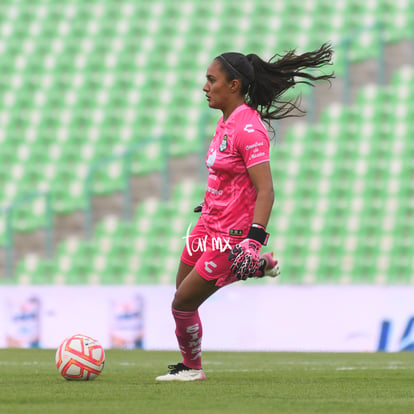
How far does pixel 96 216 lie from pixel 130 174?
2.72ft

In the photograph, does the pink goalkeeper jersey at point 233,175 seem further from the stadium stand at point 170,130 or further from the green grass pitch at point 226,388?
the stadium stand at point 170,130

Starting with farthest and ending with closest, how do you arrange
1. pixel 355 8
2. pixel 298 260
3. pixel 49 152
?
pixel 355 8 < pixel 49 152 < pixel 298 260

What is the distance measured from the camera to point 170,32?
1797cm

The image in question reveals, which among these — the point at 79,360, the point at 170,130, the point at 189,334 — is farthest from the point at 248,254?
the point at 170,130

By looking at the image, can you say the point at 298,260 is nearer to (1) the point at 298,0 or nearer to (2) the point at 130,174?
(2) the point at 130,174

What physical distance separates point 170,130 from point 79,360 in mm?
9787

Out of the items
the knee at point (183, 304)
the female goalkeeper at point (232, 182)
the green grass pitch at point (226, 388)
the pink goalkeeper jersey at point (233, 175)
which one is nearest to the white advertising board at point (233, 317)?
the green grass pitch at point (226, 388)

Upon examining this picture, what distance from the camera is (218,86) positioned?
20.7 ft

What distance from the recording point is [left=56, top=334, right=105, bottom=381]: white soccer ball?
21.5 feet

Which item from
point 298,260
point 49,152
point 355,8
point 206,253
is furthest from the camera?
point 355,8

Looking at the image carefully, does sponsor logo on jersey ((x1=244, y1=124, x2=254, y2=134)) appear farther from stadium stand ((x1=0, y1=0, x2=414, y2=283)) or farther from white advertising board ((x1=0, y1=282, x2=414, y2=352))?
stadium stand ((x1=0, y1=0, x2=414, y2=283))

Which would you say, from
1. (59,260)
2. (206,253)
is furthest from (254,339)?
(206,253)

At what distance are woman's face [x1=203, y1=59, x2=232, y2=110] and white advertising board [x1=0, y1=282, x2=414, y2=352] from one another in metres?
5.27

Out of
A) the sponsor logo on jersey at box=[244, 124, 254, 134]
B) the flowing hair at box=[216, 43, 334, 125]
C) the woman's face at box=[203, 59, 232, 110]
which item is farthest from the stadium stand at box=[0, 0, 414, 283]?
the sponsor logo on jersey at box=[244, 124, 254, 134]
